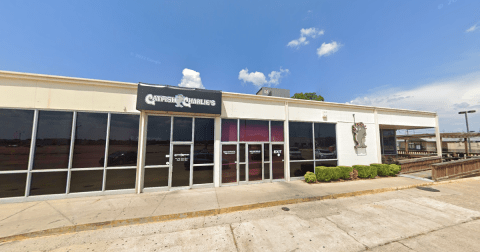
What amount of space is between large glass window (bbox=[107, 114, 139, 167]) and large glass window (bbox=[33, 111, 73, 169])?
158cm

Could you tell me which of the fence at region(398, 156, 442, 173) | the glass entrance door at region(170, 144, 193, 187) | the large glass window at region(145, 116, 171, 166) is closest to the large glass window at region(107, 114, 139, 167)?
the large glass window at region(145, 116, 171, 166)

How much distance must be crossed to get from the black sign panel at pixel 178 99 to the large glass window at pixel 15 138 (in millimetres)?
4299

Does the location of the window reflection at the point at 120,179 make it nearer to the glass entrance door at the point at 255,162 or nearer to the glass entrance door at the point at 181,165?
the glass entrance door at the point at 181,165

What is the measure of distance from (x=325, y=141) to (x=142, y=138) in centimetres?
1035

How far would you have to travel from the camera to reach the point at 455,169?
10.7 meters

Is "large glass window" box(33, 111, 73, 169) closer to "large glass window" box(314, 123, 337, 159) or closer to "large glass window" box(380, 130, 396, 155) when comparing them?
"large glass window" box(314, 123, 337, 159)

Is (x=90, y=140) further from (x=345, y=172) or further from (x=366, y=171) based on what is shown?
(x=366, y=171)

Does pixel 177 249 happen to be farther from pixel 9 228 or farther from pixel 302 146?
pixel 302 146

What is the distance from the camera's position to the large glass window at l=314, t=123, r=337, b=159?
1045cm

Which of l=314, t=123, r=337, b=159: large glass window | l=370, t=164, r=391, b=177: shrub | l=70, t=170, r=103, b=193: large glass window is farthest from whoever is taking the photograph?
l=370, t=164, r=391, b=177: shrub

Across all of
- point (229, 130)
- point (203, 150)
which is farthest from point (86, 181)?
point (229, 130)

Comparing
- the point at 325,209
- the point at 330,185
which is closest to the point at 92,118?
the point at 325,209

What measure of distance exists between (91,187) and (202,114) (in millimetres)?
5674

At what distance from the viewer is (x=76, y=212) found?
5.63 meters
